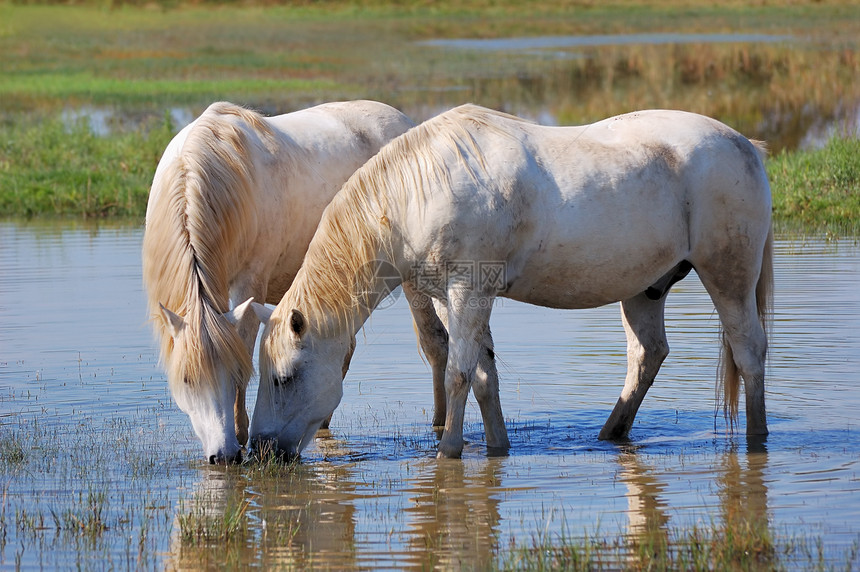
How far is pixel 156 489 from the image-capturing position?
6.19 metres

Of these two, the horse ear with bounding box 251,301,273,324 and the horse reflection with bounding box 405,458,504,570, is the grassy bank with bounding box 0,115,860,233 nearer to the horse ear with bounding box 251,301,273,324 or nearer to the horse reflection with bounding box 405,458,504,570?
the horse reflection with bounding box 405,458,504,570

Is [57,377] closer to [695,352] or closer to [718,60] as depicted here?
[695,352]

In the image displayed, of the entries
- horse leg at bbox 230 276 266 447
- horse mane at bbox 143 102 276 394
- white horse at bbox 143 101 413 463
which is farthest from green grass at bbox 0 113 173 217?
horse mane at bbox 143 102 276 394

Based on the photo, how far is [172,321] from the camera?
6055mm

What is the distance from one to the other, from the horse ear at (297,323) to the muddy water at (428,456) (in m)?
0.78

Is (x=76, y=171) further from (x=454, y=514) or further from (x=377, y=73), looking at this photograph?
(x=377, y=73)

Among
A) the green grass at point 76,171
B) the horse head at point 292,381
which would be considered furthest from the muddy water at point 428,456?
the green grass at point 76,171

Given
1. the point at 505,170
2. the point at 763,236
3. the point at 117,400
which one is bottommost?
the point at 117,400

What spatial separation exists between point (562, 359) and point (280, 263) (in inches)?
101

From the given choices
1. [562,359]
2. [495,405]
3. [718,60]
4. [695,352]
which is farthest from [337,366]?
[718,60]

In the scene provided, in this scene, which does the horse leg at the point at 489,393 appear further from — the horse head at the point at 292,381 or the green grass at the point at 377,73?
the green grass at the point at 377,73

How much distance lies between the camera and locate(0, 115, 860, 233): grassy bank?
14055 mm

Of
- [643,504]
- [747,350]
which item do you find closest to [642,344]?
[747,350]

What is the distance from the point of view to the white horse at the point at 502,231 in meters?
6.26
